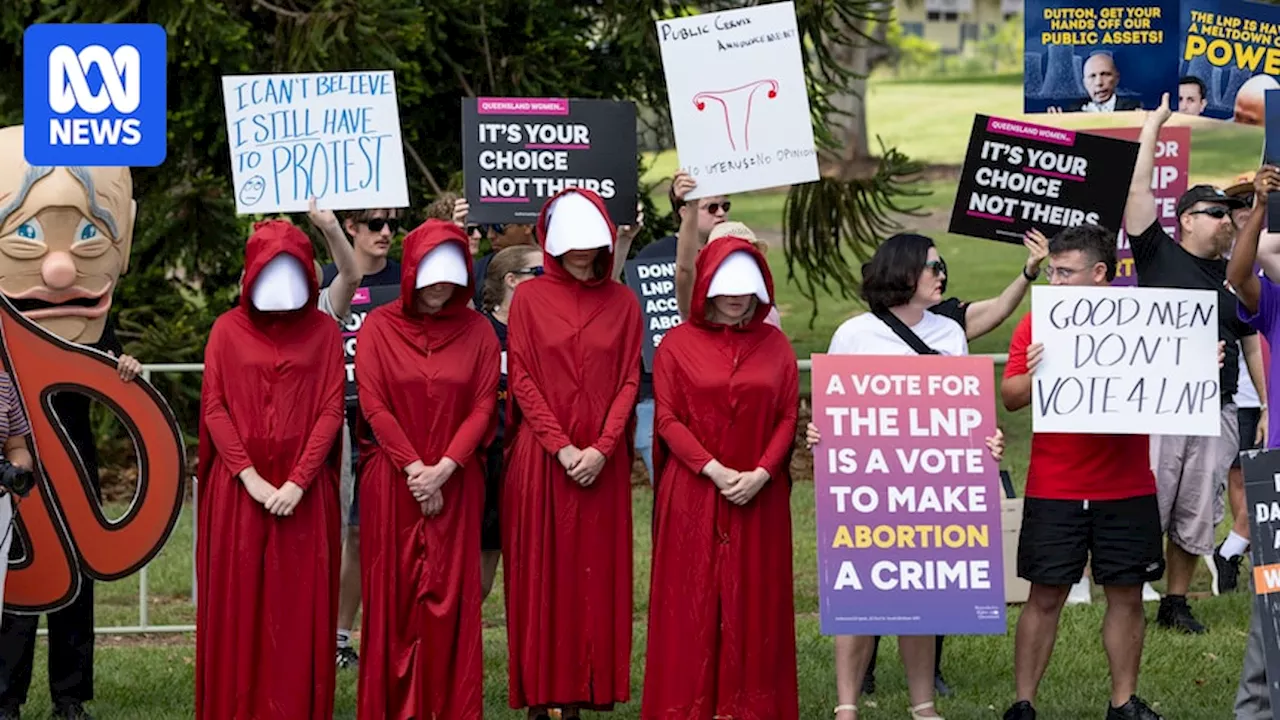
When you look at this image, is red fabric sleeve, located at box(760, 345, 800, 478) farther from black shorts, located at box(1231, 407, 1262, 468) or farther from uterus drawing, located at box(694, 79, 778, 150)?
black shorts, located at box(1231, 407, 1262, 468)

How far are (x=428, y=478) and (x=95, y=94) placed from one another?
2.20 meters

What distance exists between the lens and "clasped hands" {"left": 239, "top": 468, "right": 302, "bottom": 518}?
7.66 metres

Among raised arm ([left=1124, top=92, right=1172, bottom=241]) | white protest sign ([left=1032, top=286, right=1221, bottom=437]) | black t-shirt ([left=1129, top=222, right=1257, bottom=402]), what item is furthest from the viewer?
black t-shirt ([left=1129, top=222, right=1257, bottom=402])

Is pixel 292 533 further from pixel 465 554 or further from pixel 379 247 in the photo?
pixel 379 247

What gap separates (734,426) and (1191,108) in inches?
123

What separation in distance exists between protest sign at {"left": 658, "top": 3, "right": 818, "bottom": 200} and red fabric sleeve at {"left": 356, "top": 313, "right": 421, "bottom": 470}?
160cm

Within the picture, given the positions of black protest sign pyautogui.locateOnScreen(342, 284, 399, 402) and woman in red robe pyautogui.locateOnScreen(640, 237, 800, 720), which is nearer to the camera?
woman in red robe pyautogui.locateOnScreen(640, 237, 800, 720)

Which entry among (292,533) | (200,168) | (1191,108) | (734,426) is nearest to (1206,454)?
(1191,108)

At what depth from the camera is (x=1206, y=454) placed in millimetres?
10172

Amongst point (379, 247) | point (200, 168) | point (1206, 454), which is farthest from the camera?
point (200, 168)

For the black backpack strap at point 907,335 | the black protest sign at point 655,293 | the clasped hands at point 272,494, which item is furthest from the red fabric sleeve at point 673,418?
the black protest sign at point 655,293

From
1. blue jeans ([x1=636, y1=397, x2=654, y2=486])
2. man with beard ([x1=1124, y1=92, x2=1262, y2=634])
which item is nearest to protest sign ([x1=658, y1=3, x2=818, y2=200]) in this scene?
blue jeans ([x1=636, y1=397, x2=654, y2=486])

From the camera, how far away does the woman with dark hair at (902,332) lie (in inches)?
318

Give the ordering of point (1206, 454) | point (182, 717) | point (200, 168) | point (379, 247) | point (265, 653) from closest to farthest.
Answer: point (265, 653)
point (182, 717)
point (379, 247)
point (1206, 454)
point (200, 168)
